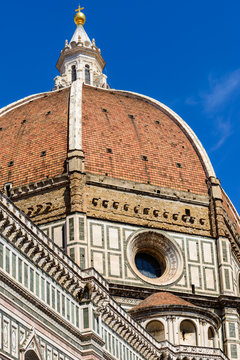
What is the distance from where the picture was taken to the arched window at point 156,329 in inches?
1935

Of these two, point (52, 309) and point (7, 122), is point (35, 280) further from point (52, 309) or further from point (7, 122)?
point (7, 122)

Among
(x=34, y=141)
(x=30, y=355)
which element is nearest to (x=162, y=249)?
(x=34, y=141)

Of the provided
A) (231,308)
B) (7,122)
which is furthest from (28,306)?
(7,122)

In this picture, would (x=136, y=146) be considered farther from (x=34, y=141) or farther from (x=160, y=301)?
(x=160, y=301)

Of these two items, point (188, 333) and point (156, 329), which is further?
point (188, 333)

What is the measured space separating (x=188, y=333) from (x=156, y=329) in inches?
69.8

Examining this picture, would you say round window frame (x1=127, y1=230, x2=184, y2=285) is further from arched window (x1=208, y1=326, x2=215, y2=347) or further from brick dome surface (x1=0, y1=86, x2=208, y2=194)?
arched window (x1=208, y1=326, x2=215, y2=347)

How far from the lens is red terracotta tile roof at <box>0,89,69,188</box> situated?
188ft

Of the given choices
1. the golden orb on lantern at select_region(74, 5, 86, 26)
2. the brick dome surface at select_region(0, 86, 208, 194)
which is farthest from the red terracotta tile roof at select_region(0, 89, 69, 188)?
the golden orb on lantern at select_region(74, 5, 86, 26)

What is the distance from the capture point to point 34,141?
59.4 meters

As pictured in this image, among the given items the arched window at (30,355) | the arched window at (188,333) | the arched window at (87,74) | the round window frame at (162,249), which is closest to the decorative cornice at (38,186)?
the round window frame at (162,249)

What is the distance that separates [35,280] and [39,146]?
2411 cm

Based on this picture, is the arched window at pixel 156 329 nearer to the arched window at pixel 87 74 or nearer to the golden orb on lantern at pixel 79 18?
the arched window at pixel 87 74

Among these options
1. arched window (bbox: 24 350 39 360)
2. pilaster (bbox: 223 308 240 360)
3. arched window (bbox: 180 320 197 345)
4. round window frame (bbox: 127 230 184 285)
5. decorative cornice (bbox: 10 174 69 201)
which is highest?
decorative cornice (bbox: 10 174 69 201)
